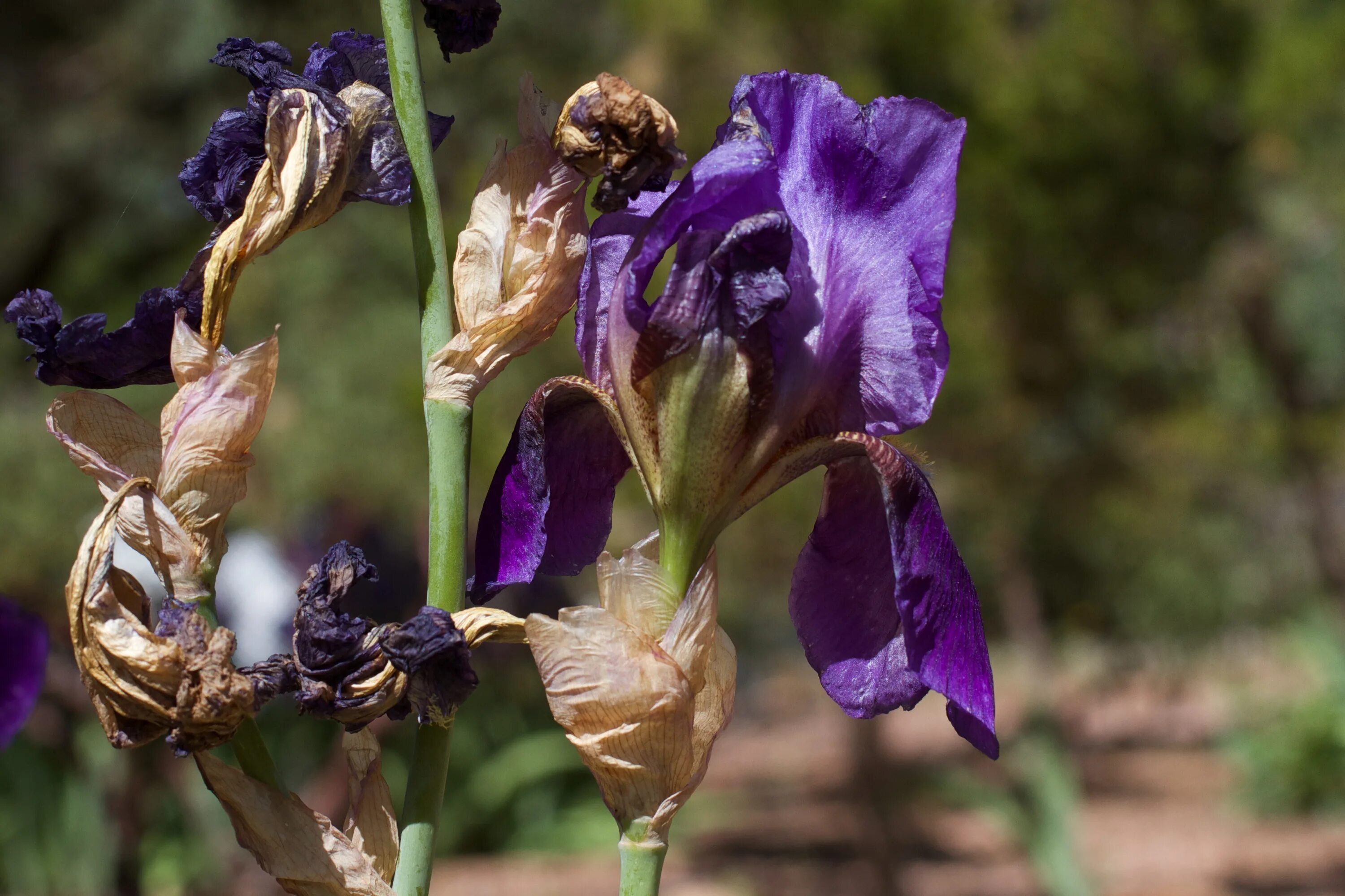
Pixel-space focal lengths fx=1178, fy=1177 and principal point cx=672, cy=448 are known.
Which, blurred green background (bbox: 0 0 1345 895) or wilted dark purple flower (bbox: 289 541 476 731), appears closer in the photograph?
wilted dark purple flower (bbox: 289 541 476 731)

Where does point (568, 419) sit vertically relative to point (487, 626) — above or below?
above

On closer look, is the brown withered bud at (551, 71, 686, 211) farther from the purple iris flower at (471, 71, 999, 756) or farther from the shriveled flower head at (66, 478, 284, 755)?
the shriveled flower head at (66, 478, 284, 755)

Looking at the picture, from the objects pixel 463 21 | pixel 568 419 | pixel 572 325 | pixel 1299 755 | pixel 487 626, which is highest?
pixel 572 325

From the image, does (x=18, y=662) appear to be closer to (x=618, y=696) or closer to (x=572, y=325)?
(x=618, y=696)

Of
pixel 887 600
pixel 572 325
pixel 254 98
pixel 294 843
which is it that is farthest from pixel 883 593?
pixel 572 325

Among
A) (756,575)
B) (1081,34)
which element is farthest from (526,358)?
(1081,34)

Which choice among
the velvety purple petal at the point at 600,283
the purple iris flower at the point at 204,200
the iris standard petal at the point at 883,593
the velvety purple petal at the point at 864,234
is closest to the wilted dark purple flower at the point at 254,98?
the purple iris flower at the point at 204,200

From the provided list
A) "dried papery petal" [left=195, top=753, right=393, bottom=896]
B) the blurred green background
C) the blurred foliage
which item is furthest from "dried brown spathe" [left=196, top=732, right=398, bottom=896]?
the blurred foliage
